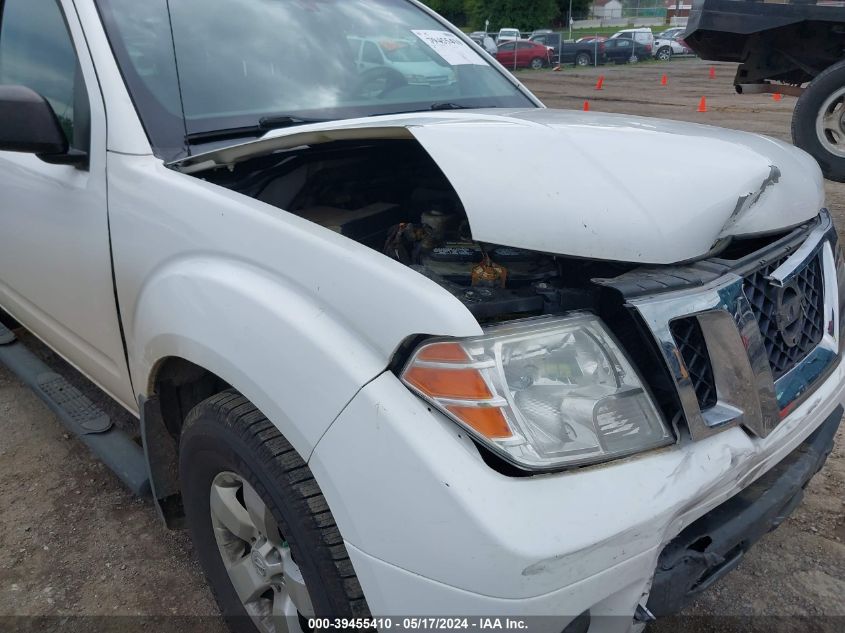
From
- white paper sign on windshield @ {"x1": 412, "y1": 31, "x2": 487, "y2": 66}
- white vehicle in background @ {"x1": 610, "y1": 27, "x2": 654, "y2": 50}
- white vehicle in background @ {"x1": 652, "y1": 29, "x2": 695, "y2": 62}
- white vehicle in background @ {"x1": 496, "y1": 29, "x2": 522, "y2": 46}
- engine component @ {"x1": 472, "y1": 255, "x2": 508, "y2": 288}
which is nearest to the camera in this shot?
engine component @ {"x1": 472, "y1": 255, "x2": 508, "y2": 288}

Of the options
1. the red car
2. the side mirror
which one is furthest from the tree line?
the side mirror

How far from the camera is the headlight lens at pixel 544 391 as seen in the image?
1249mm

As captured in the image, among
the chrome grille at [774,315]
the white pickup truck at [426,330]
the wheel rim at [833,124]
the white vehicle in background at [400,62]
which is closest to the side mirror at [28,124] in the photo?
the white pickup truck at [426,330]

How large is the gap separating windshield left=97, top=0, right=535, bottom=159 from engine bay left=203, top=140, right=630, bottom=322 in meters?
0.16

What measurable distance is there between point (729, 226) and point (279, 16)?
1.74 m

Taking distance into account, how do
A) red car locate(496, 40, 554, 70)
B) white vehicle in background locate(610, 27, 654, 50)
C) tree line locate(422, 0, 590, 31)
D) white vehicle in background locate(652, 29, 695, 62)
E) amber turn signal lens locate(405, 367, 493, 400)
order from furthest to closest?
tree line locate(422, 0, 590, 31)
white vehicle in background locate(652, 29, 695, 62)
white vehicle in background locate(610, 27, 654, 50)
red car locate(496, 40, 554, 70)
amber turn signal lens locate(405, 367, 493, 400)

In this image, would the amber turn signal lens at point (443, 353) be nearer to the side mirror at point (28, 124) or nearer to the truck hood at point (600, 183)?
the truck hood at point (600, 183)

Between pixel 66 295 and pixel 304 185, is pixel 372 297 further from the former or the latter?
pixel 66 295

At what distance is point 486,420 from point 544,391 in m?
0.15

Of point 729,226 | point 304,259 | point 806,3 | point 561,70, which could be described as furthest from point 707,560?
point 561,70

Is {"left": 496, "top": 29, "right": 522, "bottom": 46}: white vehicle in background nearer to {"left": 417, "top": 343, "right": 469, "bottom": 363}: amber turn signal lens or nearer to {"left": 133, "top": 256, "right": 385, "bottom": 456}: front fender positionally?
{"left": 133, "top": 256, "right": 385, "bottom": 456}: front fender

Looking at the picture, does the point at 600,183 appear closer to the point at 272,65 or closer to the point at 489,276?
the point at 489,276

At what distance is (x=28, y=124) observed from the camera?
194 cm

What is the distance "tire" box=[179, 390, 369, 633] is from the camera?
1383 millimetres
